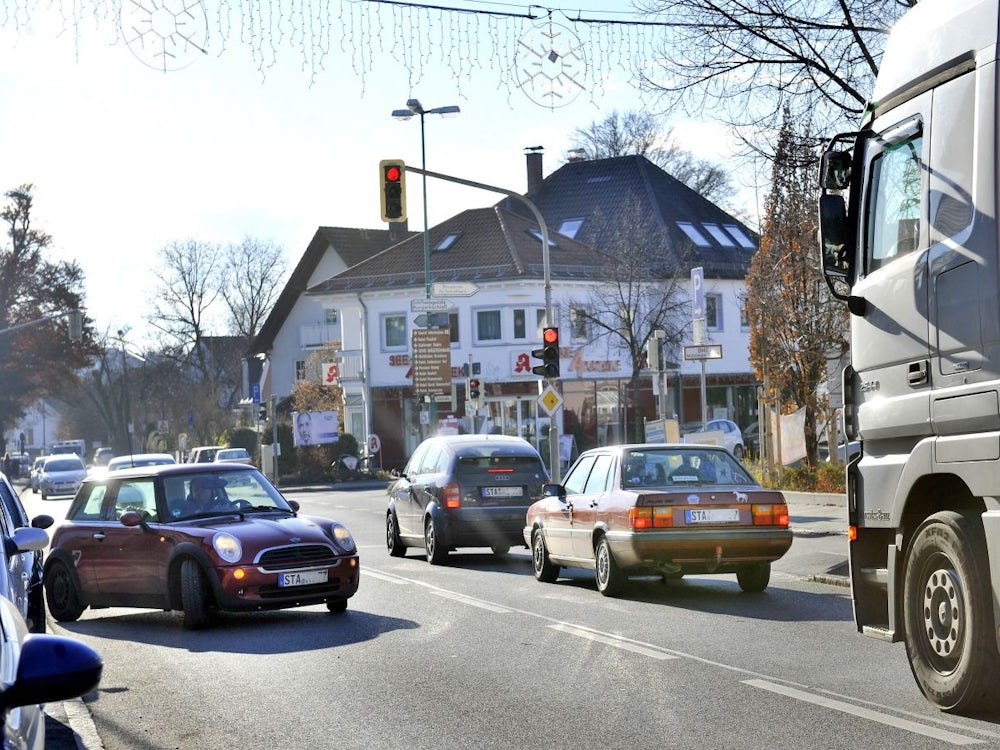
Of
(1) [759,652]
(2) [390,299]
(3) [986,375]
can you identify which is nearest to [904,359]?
(3) [986,375]

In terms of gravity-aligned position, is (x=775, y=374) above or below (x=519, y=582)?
above

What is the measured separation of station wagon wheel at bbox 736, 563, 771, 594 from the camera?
A: 15.4 m

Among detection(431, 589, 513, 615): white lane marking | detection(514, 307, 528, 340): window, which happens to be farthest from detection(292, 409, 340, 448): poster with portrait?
detection(431, 589, 513, 615): white lane marking

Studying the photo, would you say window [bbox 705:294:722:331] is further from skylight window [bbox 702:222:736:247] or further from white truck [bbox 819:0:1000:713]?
white truck [bbox 819:0:1000:713]

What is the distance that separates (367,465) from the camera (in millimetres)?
58469


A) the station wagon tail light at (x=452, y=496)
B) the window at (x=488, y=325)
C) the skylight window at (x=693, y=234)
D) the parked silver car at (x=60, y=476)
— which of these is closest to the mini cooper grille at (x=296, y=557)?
the station wagon tail light at (x=452, y=496)

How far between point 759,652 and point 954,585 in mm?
3382

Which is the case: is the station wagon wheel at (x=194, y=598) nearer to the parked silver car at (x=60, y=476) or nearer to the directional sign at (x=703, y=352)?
the directional sign at (x=703, y=352)

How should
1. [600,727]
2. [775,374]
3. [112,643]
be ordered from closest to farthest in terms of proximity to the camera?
[600,727], [112,643], [775,374]

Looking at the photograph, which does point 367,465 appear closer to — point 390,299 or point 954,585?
point 390,299

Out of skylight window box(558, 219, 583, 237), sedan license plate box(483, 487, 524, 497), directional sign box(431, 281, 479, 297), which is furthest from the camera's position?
skylight window box(558, 219, 583, 237)

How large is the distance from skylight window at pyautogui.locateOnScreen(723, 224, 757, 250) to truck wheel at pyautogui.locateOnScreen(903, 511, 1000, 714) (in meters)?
60.8

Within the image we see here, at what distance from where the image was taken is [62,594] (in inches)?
590

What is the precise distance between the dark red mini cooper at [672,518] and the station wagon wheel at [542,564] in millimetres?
749
